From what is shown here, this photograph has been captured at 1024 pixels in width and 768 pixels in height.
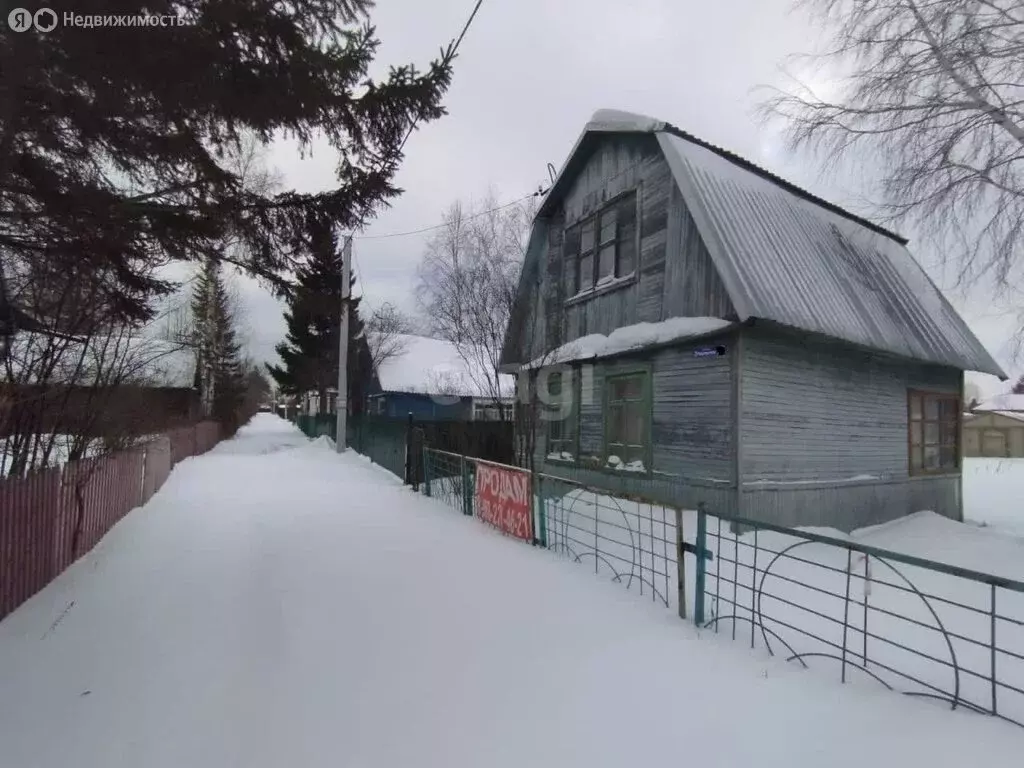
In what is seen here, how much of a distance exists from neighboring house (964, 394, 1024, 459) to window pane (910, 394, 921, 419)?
109 ft

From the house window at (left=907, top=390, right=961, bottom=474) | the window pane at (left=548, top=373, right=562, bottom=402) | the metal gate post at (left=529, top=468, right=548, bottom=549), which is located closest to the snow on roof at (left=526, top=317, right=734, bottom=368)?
the window pane at (left=548, top=373, right=562, bottom=402)

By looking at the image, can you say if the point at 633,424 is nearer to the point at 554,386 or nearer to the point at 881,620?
the point at 554,386

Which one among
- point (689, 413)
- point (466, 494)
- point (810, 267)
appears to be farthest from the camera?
point (466, 494)

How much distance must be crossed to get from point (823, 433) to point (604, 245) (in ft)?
15.4

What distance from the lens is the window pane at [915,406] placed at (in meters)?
10.4

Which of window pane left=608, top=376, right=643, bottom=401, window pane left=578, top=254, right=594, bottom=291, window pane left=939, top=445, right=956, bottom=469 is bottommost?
window pane left=939, top=445, right=956, bottom=469

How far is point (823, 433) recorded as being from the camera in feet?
28.2

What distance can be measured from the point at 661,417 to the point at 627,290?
2.29 meters

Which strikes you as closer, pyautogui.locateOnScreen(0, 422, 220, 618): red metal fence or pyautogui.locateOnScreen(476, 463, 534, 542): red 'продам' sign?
pyautogui.locateOnScreen(0, 422, 220, 618): red metal fence

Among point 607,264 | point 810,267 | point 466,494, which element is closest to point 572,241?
point 607,264

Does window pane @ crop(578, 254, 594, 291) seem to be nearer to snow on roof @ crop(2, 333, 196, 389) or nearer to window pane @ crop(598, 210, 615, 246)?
window pane @ crop(598, 210, 615, 246)

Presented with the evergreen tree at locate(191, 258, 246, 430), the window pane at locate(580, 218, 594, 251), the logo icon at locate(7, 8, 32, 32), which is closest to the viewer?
the logo icon at locate(7, 8, 32, 32)

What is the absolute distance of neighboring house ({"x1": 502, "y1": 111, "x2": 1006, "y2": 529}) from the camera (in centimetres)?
771

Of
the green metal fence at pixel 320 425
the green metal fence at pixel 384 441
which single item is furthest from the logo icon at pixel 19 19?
the green metal fence at pixel 320 425
